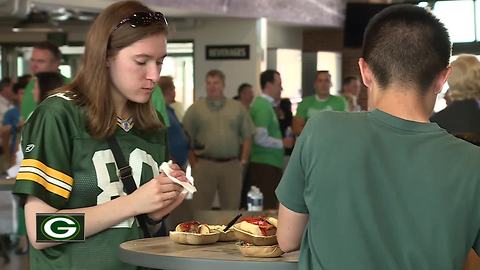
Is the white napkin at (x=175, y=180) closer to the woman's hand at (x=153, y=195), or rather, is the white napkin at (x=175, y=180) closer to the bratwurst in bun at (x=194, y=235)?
the woman's hand at (x=153, y=195)

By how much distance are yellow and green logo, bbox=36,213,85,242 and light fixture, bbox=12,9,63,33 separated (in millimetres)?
11407

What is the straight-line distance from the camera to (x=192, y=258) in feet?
8.09

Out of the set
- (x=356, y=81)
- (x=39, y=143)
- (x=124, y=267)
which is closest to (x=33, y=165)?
(x=39, y=143)

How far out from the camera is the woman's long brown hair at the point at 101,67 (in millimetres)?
2658

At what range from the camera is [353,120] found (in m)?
2.21

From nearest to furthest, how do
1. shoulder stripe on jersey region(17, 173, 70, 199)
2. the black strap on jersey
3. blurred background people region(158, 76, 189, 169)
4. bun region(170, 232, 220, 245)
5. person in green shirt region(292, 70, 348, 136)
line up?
shoulder stripe on jersey region(17, 173, 70, 199) → the black strap on jersey → bun region(170, 232, 220, 245) → blurred background people region(158, 76, 189, 169) → person in green shirt region(292, 70, 348, 136)

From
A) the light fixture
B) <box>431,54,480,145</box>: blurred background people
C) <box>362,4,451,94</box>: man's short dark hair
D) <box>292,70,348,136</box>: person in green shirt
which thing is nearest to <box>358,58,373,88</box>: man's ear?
<box>362,4,451,94</box>: man's short dark hair

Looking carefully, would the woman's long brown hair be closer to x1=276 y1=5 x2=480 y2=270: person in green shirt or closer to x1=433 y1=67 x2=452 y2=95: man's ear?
x1=276 y1=5 x2=480 y2=270: person in green shirt

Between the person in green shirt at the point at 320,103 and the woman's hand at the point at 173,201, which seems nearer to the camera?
the woman's hand at the point at 173,201

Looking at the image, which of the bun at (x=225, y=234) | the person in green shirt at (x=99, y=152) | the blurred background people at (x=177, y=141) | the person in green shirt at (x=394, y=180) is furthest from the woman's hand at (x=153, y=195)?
the blurred background people at (x=177, y=141)

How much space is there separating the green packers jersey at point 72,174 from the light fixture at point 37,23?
11.3m

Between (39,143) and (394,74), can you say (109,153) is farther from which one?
(394,74)

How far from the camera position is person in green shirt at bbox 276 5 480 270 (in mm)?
2186

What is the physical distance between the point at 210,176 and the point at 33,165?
7636 millimetres
